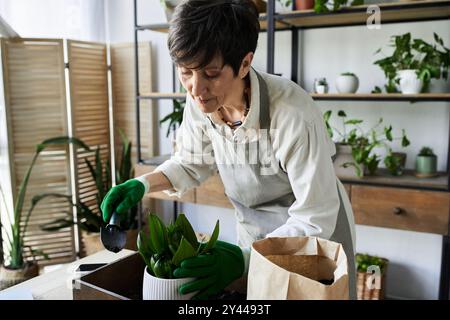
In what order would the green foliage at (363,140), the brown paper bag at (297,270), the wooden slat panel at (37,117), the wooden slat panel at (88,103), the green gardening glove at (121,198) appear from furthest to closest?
the wooden slat panel at (88,103)
the wooden slat panel at (37,117)
the green foliage at (363,140)
the green gardening glove at (121,198)
the brown paper bag at (297,270)

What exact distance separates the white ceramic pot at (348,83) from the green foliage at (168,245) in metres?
1.76

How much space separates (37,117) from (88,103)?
1.27 feet

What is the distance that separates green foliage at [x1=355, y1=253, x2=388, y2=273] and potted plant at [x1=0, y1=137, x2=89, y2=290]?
193 cm

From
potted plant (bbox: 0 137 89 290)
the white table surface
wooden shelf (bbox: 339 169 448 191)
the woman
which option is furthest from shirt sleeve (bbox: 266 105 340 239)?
potted plant (bbox: 0 137 89 290)

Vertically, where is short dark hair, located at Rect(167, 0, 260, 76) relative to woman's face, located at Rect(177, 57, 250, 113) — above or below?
above

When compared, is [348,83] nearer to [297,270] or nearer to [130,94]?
[130,94]

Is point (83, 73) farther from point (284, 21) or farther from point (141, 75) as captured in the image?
point (284, 21)

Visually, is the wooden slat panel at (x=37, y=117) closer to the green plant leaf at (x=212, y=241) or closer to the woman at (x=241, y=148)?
the woman at (x=241, y=148)

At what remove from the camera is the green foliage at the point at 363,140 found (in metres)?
2.34

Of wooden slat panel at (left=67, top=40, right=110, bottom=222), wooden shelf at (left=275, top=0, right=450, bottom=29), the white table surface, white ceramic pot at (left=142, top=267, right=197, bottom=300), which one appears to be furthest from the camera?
wooden slat panel at (left=67, top=40, right=110, bottom=222)

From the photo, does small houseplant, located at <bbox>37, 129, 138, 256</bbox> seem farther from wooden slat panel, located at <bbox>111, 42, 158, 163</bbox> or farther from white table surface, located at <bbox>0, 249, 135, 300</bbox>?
white table surface, located at <bbox>0, 249, 135, 300</bbox>

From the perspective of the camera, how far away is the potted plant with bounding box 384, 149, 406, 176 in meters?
2.38

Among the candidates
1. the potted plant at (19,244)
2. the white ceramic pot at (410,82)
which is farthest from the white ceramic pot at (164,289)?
the potted plant at (19,244)

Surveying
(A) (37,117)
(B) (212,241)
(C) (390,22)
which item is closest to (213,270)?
(B) (212,241)
